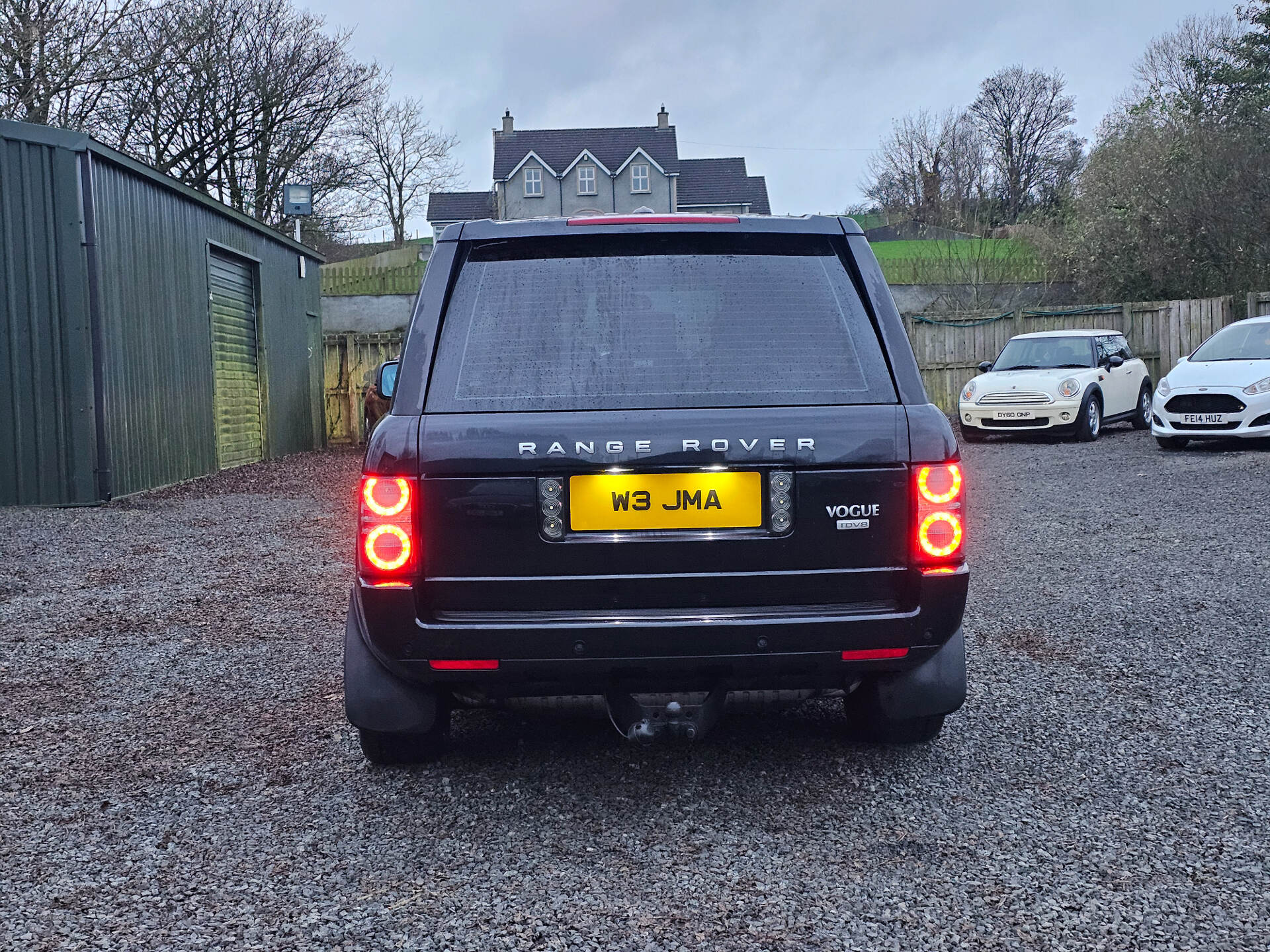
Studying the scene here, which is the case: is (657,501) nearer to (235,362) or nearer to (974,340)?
(235,362)

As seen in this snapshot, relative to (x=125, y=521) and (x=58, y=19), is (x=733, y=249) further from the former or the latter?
(x=58, y=19)

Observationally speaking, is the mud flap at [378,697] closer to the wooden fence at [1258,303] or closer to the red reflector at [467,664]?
the red reflector at [467,664]

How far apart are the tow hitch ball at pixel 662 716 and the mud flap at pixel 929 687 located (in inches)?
22.1

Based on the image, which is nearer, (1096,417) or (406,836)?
(406,836)

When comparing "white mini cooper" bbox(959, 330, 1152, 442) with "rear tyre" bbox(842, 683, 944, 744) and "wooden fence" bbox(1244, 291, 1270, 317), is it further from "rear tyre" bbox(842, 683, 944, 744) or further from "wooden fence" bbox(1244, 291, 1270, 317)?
"rear tyre" bbox(842, 683, 944, 744)

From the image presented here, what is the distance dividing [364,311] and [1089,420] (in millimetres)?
21495

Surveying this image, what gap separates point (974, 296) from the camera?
2911 centimetres

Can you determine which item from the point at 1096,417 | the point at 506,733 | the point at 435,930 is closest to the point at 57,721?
the point at 506,733

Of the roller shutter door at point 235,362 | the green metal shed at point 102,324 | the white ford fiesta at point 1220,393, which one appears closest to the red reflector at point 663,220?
the green metal shed at point 102,324

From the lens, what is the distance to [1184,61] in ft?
120

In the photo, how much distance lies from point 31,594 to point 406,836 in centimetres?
503

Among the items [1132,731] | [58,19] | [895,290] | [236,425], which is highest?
[58,19]

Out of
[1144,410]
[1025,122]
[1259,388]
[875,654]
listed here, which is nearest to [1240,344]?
[1259,388]

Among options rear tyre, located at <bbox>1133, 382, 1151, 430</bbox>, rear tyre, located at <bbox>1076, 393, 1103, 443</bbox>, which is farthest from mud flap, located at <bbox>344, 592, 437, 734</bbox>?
rear tyre, located at <bbox>1133, 382, 1151, 430</bbox>
